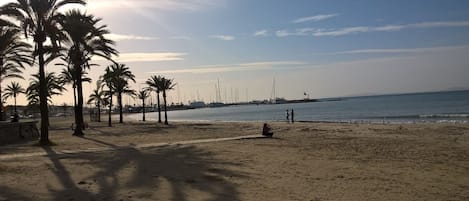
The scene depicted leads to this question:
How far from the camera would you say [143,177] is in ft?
37.4

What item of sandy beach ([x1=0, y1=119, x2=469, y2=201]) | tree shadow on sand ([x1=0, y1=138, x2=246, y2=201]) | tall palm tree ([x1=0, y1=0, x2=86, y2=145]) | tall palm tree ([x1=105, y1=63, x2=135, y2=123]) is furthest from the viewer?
tall palm tree ([x1=105, y1=63, x2=135, y2=123])

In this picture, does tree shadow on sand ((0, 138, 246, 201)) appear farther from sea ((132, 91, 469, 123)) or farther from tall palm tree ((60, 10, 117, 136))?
sea ((132, 91, 469, 123))

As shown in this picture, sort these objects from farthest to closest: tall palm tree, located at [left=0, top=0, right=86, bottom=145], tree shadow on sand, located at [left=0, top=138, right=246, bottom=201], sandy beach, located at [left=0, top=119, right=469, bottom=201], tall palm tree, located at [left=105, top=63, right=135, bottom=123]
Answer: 1. tall palm tree, located at [left=105, top=63, right=135, bottom=123]
2. tall palm tree, located at [left=0, top=0, right=86, bottom=145]
3. sandy beach, located at [left=0, top=119, right=469, bottom=201]
4. tree shadow on sand, located at [left=0, top=138, right=246, bottom=201]

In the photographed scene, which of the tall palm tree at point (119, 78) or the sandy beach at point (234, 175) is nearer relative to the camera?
the sandy beach at point (234, 175)

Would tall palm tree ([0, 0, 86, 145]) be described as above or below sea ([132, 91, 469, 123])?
above

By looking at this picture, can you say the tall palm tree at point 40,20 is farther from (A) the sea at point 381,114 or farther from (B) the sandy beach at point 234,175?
(A) the sea at point 381,114

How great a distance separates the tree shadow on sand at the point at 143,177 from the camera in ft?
30.6

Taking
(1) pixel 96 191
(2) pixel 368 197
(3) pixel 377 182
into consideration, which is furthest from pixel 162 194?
(3) pixel 377 182

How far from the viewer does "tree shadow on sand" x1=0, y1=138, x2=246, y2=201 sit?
932 cm

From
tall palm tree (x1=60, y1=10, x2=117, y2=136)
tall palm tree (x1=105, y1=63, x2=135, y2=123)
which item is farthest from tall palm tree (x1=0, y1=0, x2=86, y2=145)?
tall palm tree (x1=105, y1=63, x2=135, y2=123)

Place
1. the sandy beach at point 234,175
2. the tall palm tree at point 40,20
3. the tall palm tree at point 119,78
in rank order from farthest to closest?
1. the tall palm tree at point 119,78
2. the tall palm tree at point 40,20
3. the sandy beach at point 234,175

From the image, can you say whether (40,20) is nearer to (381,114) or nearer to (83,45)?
(83,45)

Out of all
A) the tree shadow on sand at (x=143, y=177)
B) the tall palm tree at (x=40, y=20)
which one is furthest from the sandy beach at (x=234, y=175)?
the tall palm tree at (x=40, y=20)

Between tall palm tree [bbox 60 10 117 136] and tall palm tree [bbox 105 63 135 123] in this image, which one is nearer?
tall palm tree [bbox 60 10 117 136]
